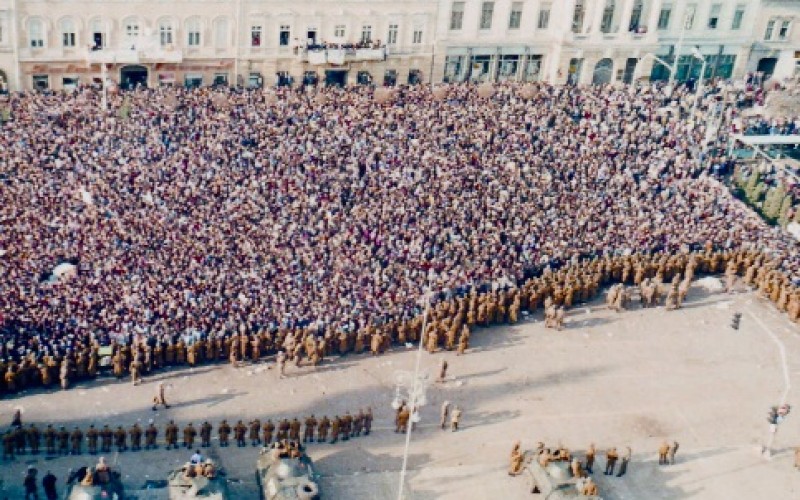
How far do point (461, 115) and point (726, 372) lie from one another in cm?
1930

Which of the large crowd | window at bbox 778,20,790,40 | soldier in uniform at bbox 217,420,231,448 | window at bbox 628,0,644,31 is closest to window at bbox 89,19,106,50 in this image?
the large crowd

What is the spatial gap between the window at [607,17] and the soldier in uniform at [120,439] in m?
39.8

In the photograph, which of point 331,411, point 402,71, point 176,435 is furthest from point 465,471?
point 402,71

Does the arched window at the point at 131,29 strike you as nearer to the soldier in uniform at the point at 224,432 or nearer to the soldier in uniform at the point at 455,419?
the soldier in uniform at the point at 224,432

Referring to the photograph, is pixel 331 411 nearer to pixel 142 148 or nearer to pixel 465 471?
pixel 465 471

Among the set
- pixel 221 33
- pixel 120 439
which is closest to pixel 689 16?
pixel 221 33

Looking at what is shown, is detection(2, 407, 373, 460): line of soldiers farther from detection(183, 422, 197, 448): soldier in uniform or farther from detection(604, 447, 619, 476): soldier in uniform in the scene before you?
detection(604, 447, 619, 476): soldier in uniform

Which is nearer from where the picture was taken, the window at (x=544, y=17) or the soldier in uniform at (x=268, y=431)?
the soldier in uniform at (x=268, y=431)

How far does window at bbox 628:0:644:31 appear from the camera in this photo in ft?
211

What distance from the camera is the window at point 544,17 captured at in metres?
63.7

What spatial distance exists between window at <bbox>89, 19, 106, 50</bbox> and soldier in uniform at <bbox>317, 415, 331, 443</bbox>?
2783cm

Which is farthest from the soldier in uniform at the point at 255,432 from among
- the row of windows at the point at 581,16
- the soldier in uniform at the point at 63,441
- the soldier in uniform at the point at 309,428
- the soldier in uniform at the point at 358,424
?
the row of windows at the point at 581,16

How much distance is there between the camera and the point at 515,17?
6362 centimetres

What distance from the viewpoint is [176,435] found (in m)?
36.0
